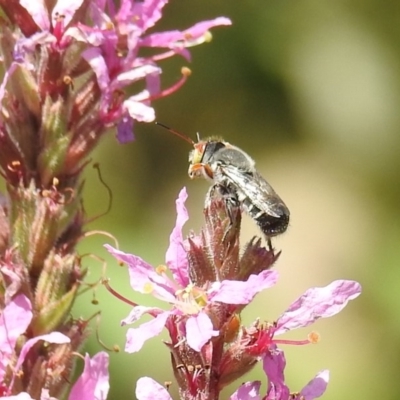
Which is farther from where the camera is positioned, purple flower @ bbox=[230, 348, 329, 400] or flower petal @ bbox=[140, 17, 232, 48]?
flower petal @ bbox=[140, 17, 232, 48]

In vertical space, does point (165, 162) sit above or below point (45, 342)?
below

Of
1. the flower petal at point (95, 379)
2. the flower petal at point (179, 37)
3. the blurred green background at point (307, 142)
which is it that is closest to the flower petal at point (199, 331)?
the flower petal at point (95, 379)

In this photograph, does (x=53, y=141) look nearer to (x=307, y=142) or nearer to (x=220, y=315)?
(x=220, y=315)

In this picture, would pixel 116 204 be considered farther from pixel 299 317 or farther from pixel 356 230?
pixel 299 317

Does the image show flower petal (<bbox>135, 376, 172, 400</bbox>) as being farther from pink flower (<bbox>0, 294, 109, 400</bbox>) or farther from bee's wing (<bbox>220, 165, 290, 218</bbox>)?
bee's wing (<bbox>220, 165, 290, 218</bbox>)

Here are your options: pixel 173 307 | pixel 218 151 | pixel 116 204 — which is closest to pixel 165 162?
pixel 116 204

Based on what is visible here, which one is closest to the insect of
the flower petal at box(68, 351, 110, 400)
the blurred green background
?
the flower petal at box(68, 351, 110, 400)

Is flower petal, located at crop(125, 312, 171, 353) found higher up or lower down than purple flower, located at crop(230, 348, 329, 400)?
higher up
